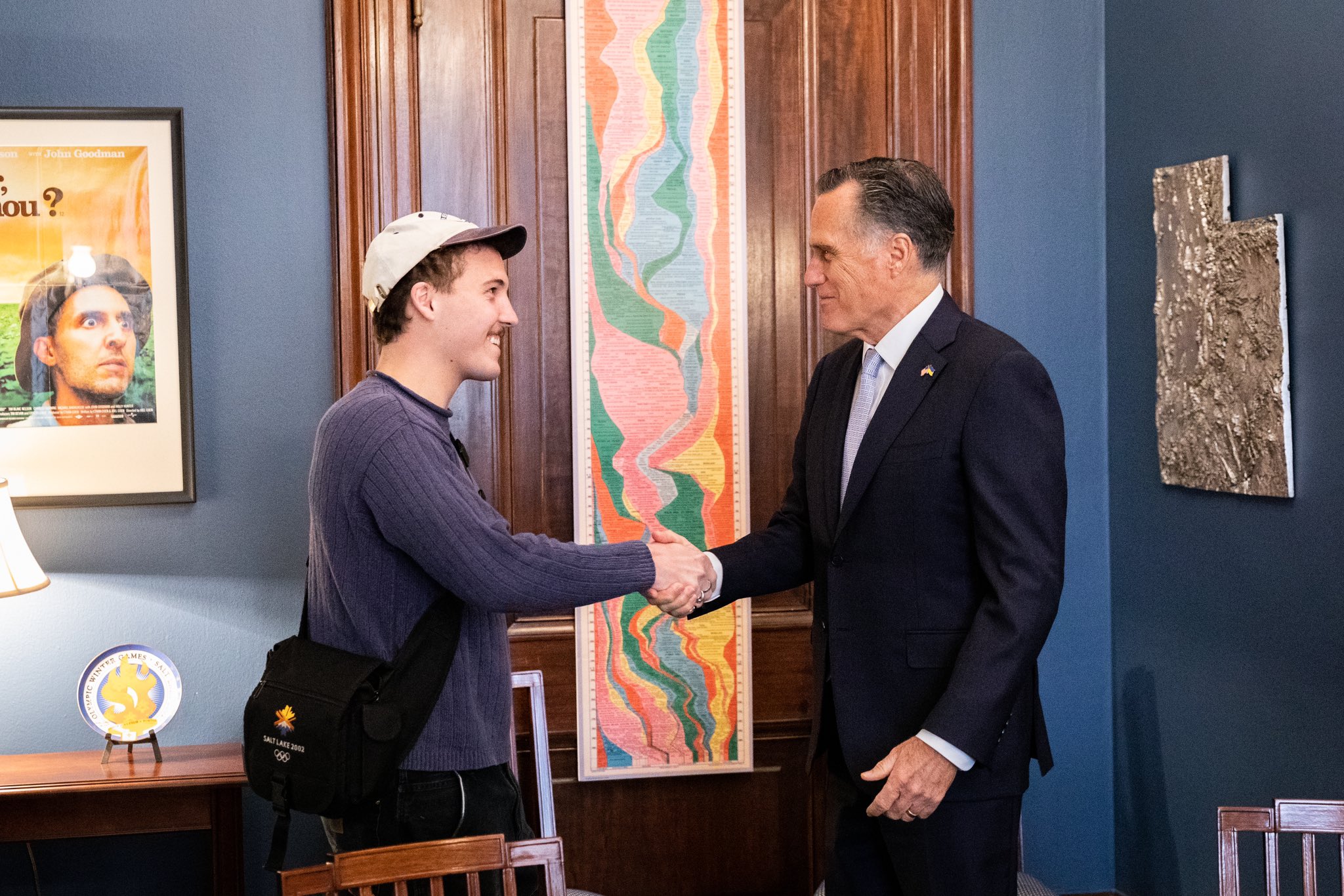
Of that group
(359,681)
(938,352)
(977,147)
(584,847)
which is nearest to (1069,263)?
(977,147)

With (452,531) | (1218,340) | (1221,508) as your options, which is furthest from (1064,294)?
(452,531)

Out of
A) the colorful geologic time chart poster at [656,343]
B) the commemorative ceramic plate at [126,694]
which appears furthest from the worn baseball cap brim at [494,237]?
the commemorative ceramic plate at [126,694]

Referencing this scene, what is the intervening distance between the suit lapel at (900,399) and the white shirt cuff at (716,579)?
1.26 ft

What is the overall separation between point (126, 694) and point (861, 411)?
1722 millimetres

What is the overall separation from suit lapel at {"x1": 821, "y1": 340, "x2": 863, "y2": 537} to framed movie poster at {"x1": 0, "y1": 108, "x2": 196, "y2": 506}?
4.99ft

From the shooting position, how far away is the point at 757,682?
287 cm

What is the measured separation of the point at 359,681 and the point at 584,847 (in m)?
1.37

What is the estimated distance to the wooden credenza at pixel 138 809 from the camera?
2.45 metres

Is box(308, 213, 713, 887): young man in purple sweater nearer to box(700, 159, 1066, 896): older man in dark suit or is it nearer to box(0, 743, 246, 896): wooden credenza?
box(700, 159, 1066, 896): older man in dark suit

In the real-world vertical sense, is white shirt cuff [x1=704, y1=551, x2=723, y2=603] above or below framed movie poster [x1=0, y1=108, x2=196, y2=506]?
below

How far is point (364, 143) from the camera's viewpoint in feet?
8.76

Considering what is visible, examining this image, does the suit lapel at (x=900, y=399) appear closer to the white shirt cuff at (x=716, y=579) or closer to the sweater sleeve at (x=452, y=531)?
the white shirt cuff at (x=716, y=579)

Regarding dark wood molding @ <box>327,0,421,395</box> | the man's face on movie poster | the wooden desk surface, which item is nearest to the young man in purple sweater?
the wooden desk surface

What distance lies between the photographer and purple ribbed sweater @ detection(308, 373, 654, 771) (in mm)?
1655
